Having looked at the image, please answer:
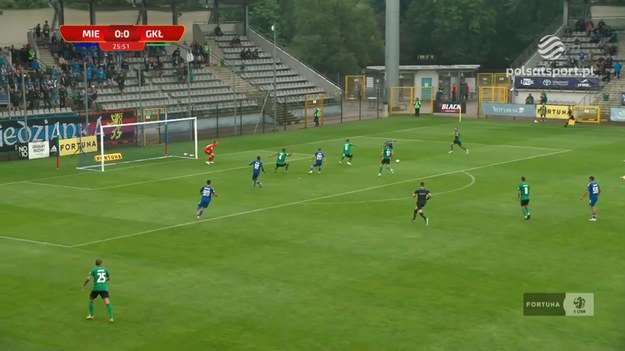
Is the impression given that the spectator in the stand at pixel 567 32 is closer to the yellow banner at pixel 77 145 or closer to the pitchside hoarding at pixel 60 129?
the pitchside hoarding at pixel 60 129

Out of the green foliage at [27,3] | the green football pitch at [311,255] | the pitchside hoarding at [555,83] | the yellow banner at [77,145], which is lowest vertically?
the green football pitch at [311,255]

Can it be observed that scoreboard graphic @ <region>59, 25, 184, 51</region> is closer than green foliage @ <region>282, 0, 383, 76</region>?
Yes

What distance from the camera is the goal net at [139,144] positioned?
52031mm

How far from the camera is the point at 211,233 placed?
109 feet

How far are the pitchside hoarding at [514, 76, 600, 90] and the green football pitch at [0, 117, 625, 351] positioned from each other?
28.9 meters

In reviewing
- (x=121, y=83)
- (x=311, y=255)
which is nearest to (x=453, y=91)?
(x=121, y=83)

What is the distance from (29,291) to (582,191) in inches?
996

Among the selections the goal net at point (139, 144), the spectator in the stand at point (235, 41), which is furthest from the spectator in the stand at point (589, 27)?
the goal net at point (139, 144)

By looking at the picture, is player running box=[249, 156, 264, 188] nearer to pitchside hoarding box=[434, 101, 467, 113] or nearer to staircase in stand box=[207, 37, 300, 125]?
staircase in stand box=[207, 37, 300, 125]

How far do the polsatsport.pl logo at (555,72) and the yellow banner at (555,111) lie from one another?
7.51m

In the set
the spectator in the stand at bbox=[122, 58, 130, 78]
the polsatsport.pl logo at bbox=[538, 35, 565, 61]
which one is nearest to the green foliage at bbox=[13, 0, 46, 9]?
the spectator in the stand at bbox=[122, 58, 130, 78]

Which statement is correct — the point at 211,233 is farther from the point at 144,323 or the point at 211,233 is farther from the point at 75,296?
the point at 144,323

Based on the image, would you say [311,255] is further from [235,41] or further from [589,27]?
[589,27]

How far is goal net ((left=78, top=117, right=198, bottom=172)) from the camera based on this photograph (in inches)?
2048
